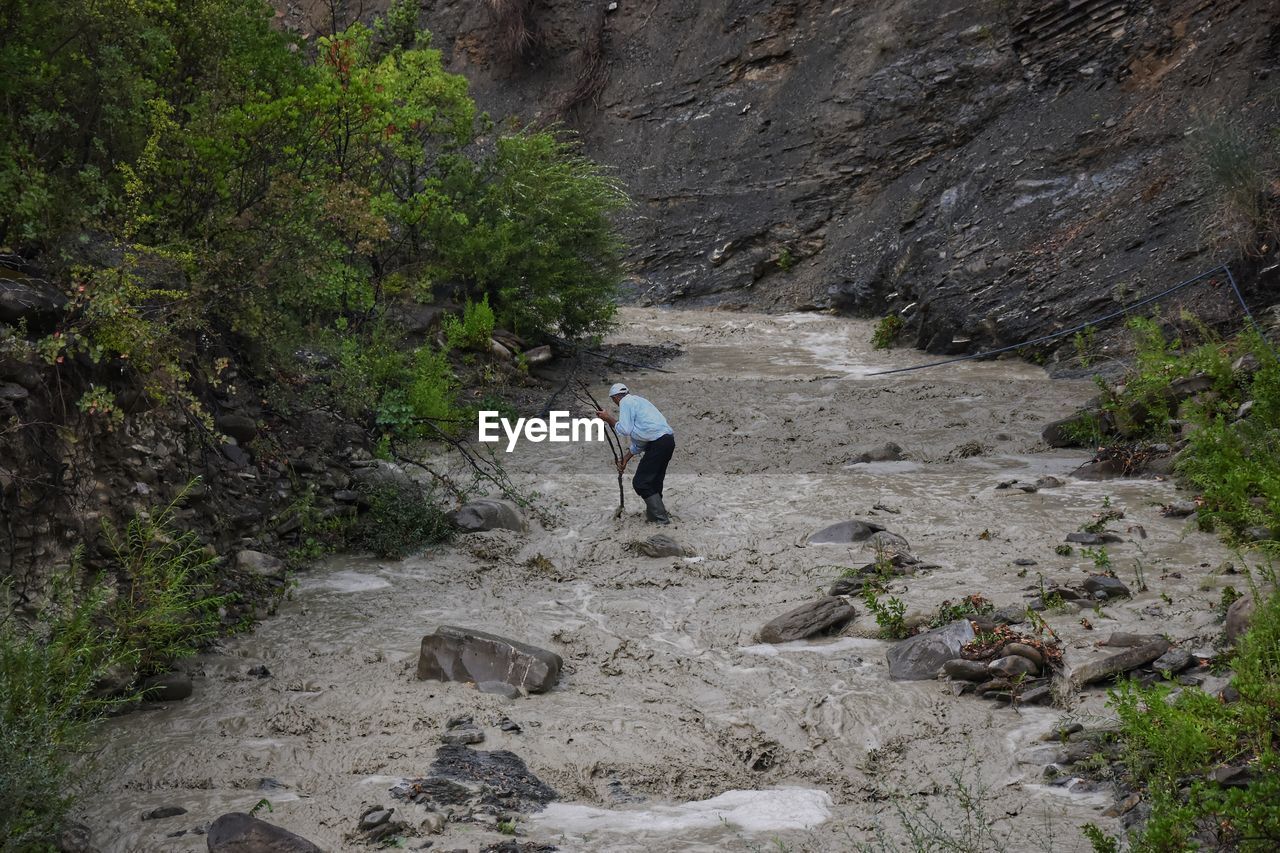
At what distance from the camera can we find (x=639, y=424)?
9.34m

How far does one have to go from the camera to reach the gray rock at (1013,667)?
500 cm

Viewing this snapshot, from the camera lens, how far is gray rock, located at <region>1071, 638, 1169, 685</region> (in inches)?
189

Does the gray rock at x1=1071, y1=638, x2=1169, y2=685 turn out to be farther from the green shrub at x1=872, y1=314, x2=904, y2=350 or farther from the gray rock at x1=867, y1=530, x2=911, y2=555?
the green shrub at x1=872, y1=314, x2=904, y2=350

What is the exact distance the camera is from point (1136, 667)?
4.80 meters

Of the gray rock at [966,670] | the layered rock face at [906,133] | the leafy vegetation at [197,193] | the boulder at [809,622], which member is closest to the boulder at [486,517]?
the leafy vegetation at [197,193]

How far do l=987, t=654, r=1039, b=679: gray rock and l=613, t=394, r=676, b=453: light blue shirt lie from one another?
4.64m

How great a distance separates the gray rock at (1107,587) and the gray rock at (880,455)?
456 centimetres

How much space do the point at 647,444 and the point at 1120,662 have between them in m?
5.09

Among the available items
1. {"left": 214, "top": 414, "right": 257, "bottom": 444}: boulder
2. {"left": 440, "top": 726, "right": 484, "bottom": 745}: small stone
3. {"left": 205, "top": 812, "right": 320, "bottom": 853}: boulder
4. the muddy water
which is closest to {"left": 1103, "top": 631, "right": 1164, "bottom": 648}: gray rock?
the muddy water

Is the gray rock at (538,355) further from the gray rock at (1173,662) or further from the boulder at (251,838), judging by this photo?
the boulder at (251,838)

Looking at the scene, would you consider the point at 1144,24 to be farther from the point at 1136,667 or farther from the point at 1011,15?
the point at 1136,667

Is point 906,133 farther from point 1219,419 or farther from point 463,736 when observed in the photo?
point 463,736

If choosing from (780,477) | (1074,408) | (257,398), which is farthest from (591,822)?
(1074,408)

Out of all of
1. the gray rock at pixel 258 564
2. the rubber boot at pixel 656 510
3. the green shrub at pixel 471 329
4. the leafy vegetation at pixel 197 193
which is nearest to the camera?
the leafy vegetation at pixel 197 193
